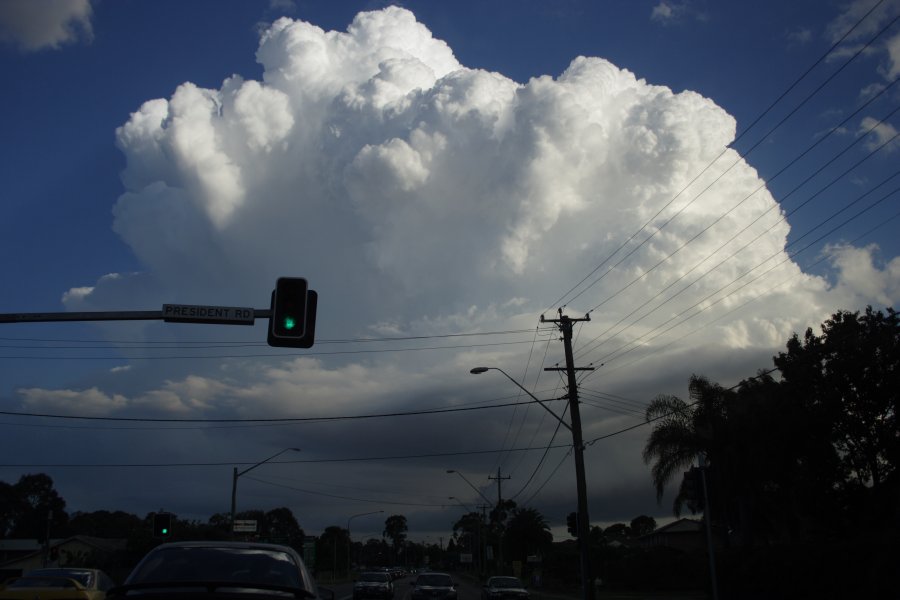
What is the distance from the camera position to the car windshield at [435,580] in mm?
32106

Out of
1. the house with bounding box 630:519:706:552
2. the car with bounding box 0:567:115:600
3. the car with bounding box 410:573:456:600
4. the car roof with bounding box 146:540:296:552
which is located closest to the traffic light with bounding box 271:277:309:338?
the car with bounding box 0:567:115:600

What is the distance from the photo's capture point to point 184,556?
6027mm

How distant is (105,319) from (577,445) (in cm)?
1938

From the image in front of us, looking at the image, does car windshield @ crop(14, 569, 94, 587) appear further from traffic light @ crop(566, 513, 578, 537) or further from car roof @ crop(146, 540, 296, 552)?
traffic light @ crop(566, 513, 578, 537)

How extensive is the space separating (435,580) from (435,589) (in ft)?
3.90

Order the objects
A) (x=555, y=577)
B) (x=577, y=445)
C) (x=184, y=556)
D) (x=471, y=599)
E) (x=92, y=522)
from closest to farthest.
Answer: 1. (x=184, y=556)
2. (x=577, y=445)
3. (x=471, y=599)
4. (x=555, y=577)
5. (x=92, y=522)

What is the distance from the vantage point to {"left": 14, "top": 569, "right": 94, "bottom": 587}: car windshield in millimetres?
11805

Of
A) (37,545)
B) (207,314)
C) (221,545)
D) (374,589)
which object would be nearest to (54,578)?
(207,314)

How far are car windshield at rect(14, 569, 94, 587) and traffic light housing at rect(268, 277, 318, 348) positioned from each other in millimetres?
5033

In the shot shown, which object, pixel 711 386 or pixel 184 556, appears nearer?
pixel 184 556

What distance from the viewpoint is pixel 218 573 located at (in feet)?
19.2

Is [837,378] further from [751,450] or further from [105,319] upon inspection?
[105,319]

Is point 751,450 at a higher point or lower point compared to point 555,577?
higher

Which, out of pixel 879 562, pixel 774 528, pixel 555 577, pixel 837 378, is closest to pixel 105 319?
pixel 879 562
